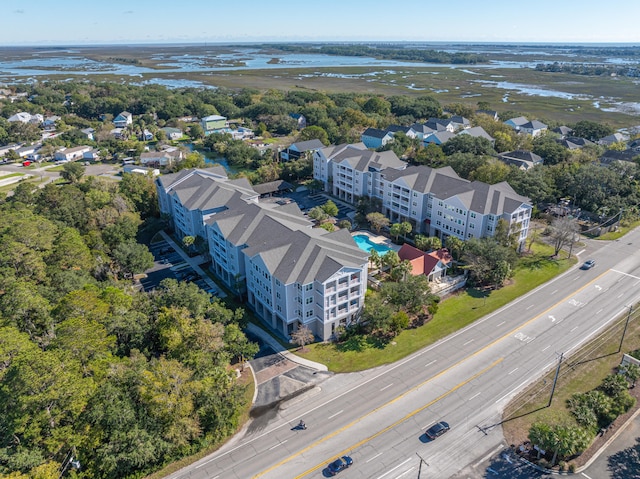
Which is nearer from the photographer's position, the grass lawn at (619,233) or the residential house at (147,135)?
the grass lawn at (619,233)

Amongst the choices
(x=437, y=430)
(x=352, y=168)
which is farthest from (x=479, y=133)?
(x=437, y=430)

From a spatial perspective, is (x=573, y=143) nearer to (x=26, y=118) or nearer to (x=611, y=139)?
(x=611, y=139)

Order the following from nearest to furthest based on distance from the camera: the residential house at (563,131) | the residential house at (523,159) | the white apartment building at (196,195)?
1. the white apartment building at (196,195)
2. the residential house at (523,159)
3. the residential house at (563,131)

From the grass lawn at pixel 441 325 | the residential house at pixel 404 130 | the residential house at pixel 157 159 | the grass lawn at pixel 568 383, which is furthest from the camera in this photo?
the residential house at pixel 404 130

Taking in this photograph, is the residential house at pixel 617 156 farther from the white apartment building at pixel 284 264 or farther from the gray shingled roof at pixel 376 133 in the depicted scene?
the white apartment building at pixel 284 264

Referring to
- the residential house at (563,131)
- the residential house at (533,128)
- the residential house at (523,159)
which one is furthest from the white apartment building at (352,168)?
the residential house at (563,131)

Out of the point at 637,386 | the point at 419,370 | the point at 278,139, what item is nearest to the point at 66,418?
the point at 419,370

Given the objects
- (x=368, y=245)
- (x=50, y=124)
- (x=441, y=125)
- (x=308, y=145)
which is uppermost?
(x=441, y=125)

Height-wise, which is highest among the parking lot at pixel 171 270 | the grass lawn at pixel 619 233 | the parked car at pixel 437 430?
the grass lawn at pixel 619 233
